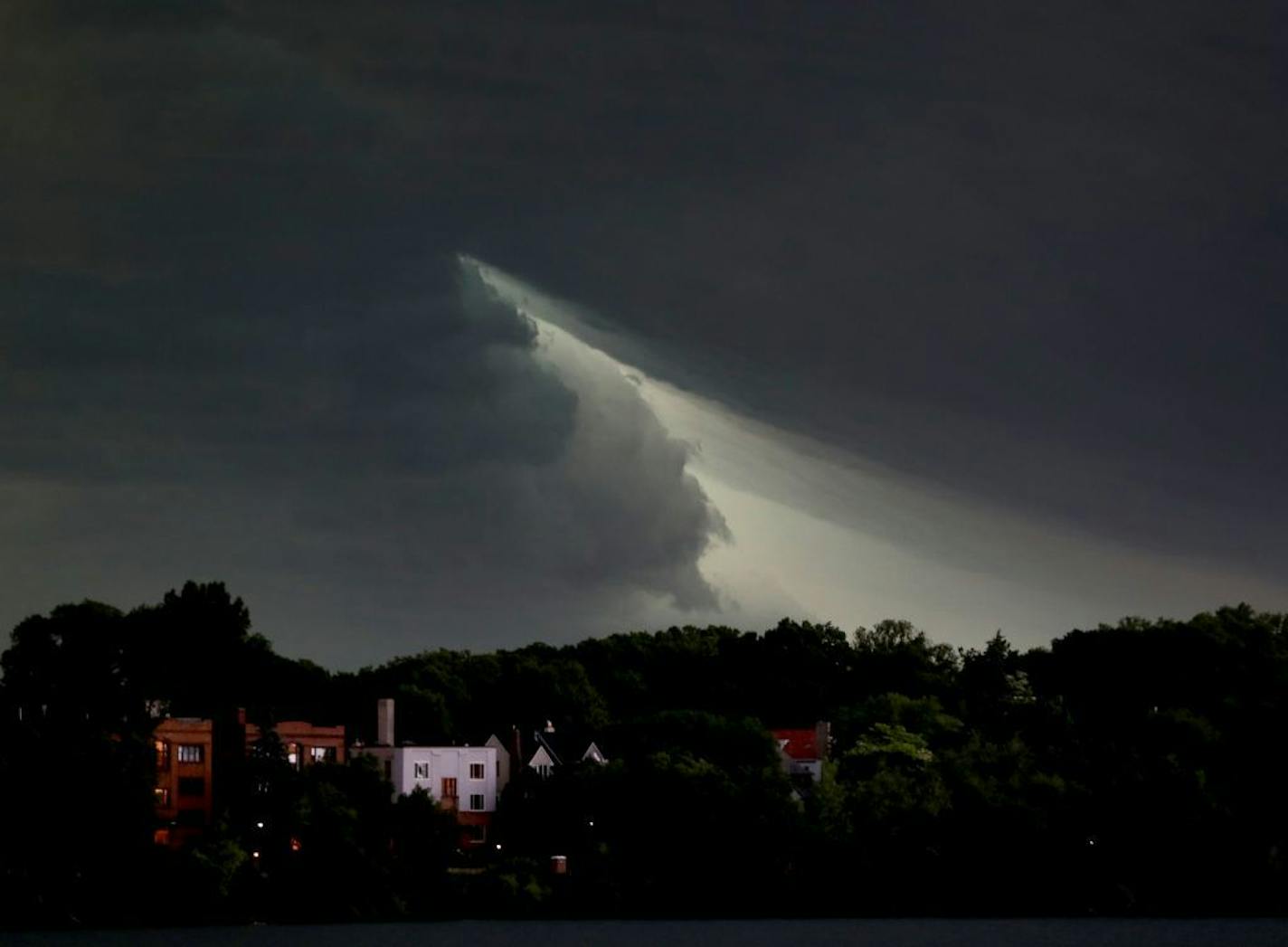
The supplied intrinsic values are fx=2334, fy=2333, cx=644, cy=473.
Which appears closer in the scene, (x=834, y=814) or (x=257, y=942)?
(x=257, y=942)

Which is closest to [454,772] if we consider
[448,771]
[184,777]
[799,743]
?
[448,771]

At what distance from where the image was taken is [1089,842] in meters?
123

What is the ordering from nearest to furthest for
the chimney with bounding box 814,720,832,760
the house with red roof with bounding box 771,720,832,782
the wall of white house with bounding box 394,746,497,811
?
the wall of white house with bounding box 394,746,497,811 → the house with red roof with bounding box 771,720,832,782 → the chimney with bounding box 814,720,832,760

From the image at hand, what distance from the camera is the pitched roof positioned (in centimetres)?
16025

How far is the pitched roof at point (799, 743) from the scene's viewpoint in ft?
526

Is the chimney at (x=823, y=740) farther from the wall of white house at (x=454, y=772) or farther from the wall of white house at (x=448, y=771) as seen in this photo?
the wall of white house at (x=448, y=771)

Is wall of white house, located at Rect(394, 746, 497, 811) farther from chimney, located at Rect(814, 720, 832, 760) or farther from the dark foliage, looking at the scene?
chimney, located at Rect(814, 720, 832, 760)

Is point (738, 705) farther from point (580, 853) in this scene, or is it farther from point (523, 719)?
point (580, 853)

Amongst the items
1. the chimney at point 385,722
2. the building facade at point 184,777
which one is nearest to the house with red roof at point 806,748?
the chimney at point 385,722

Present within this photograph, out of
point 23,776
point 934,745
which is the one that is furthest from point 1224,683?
point 23,776

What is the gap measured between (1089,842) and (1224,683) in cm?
2616

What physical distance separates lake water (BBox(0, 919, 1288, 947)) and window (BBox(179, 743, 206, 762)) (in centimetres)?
1952

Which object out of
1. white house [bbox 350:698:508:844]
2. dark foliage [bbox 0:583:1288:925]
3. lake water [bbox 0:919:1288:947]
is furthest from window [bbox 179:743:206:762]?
lake water [bbox 0:919:1288:947]

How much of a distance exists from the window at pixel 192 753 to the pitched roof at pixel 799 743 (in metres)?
43.4
